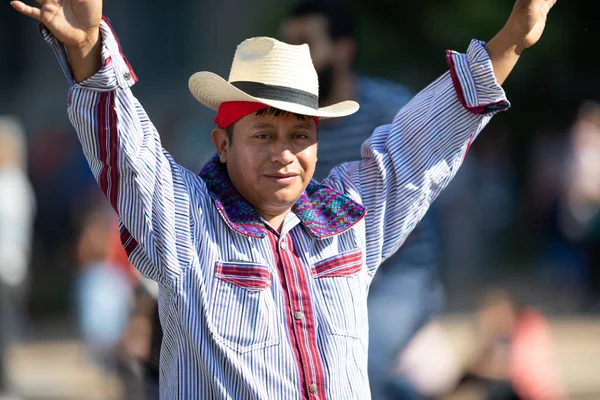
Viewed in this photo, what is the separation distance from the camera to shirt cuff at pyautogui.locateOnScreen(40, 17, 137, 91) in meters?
2.76

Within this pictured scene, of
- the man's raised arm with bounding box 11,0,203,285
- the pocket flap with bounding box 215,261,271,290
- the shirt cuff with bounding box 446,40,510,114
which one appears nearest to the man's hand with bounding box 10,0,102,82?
the man's raised arm with bounding box 11,0,203,285

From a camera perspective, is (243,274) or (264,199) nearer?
(243,274)

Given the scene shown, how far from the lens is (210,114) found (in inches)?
540

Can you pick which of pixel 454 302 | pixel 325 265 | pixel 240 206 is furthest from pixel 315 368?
pixel 454 302

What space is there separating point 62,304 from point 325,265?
10.0 meters

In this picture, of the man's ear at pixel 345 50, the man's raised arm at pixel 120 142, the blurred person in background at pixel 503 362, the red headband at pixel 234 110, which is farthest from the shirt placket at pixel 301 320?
the blurred person in background at pixel 503 362

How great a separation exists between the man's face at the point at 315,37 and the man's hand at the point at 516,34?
1480 millimetres

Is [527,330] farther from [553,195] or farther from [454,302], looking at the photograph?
[553,195]

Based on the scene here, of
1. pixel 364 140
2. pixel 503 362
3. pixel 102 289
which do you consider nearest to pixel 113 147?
pixel 364 140

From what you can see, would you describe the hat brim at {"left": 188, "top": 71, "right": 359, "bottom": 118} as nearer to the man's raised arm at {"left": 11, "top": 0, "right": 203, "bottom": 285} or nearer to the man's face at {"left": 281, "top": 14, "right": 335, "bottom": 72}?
the man's raised arm at {"left": 11, "top": 0, "right": 203, "bottom": 285}

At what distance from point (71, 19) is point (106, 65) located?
0.45 ft

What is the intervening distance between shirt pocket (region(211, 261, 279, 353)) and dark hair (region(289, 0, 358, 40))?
1.96 m

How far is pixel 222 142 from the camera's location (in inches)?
126

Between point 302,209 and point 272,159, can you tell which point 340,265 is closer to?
point 302,209
